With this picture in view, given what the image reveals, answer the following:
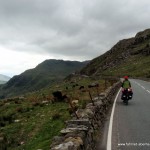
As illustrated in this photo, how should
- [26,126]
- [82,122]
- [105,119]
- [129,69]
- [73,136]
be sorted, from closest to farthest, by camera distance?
[73,136], [82,122], [105,119], [26,126], [129,69]

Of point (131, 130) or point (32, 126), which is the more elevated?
point (131, 130)

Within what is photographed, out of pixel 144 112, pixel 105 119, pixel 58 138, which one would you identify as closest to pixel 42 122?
pixel 105 119

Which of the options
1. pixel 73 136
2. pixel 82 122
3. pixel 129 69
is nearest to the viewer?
pixel 73 136

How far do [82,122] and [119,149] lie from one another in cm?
156

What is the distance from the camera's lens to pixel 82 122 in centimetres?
1202

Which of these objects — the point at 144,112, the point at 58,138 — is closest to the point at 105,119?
the point at 144,112

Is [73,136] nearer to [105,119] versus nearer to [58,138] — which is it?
[58,138]

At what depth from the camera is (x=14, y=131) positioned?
67.1 ft

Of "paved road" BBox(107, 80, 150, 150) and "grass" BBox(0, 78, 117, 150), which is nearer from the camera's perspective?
"paved road" BBox(107, 80, 150, 150)

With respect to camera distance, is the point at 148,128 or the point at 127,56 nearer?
the point at 148,128

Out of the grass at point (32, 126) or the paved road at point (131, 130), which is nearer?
the paved road at point (131, 130)

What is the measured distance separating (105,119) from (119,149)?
717 cm

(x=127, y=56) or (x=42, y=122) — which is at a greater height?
(x=127, y=56)

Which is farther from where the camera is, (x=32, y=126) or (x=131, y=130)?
(x=32, y=126)
